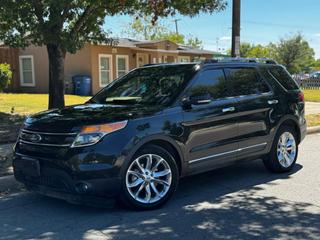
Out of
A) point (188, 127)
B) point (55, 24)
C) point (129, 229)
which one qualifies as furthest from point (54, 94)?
point (129, 229)

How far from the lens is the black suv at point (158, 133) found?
4996 millimetres

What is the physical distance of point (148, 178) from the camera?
17.7ft

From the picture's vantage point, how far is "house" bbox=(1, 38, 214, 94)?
24969 mm

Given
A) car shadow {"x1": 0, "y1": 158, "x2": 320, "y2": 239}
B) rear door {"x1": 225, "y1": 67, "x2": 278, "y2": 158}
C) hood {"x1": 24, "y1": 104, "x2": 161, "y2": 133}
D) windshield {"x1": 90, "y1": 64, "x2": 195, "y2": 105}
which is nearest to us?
car shadow {"x1": 0, "y1": 158, "x2": 320, "y2": 239}

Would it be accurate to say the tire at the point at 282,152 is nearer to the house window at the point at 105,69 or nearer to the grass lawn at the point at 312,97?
the grass lawn at the point at 312,97

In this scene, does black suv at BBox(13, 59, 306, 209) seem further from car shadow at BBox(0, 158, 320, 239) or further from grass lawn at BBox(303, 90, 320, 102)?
grass lawn at BBox(303, 90, 320, 102)

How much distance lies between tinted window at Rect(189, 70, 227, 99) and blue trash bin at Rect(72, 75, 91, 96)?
18.4 meters

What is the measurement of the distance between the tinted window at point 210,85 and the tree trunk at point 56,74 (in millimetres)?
6089

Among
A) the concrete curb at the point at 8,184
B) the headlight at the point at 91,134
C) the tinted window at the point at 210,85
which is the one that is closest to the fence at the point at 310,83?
the tinted window at the point at 210,85

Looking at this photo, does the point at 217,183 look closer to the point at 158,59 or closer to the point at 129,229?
the point at 129,229

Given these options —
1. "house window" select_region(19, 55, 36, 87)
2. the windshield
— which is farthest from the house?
the windshield

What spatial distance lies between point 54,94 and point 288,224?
819 centimetres

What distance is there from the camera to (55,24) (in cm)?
973

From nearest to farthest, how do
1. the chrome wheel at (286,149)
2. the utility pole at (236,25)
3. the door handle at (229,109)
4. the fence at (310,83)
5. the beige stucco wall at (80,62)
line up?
the door handle at (229,109) < the chrome wheel at (286,149) < the utility pole at (236,25) < the beige stucco wall at (80,62) < the fence at (310,83)
